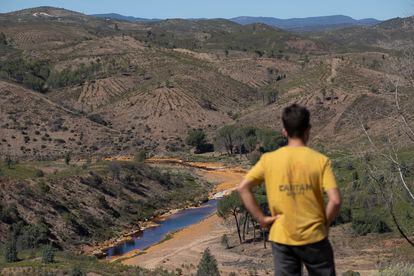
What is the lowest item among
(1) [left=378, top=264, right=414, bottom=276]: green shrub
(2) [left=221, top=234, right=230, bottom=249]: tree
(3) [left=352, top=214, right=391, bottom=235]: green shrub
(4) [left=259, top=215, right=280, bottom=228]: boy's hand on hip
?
(2) [left=221, top=234, right=230, bottom=249]: tree

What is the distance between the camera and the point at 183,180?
62.9 meters

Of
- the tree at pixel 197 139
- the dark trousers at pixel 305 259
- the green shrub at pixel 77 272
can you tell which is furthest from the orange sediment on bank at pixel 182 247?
the tree at pixel 197 139

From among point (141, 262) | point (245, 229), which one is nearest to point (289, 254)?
point (141, 262)

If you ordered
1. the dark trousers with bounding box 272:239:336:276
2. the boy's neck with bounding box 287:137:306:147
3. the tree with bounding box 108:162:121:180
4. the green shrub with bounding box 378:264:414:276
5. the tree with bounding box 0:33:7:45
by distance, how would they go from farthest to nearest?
1. the tree with bounding box 0:33:7:45
2. the tree with bounding box 108:162:121:180
3. the green shrub with bounding box 378:264:414:276
4. the boy's neck with bounding box 287:137:306:147
5. the dark trousers with bounding box 272:239:336:276

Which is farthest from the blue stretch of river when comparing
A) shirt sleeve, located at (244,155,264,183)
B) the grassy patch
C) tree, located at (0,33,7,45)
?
tree, located at (0,33,7,45)

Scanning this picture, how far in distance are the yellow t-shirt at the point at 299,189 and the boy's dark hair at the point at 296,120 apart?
0.20 meters

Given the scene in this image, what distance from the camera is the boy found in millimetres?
5707

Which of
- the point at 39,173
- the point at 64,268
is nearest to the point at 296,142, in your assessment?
the point at 64,268

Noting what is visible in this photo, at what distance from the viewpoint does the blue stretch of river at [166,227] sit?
42.0 m

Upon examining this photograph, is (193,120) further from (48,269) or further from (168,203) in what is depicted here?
(48,269)

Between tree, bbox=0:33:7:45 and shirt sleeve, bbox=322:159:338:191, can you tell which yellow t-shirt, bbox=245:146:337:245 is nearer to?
shirt sleeve, bbox=322:159:338:191

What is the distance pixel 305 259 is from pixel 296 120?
122 centimetres

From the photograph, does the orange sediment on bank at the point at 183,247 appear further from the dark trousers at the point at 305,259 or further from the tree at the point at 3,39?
the tree at the point at 3,39

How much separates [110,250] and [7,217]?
7252 millimetres
